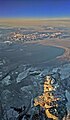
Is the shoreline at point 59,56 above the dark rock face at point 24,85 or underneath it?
above

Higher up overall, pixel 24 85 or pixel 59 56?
pixel 59 56

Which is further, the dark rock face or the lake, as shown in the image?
the lake

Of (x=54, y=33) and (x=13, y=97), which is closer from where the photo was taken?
(x=13, y=97)

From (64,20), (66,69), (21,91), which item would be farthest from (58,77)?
(64,20)

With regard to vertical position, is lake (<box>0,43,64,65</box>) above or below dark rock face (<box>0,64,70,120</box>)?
above

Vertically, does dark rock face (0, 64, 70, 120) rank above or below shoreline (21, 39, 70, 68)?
below

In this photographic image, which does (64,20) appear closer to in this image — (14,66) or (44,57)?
(44,57)

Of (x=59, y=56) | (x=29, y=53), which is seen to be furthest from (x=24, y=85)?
(x=59, y=56)

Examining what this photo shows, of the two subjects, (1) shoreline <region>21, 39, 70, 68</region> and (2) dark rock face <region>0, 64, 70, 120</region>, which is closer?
(2) dark rock face <region>0, 64, 70, 120</region>

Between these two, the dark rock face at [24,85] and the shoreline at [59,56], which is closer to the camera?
the dark rock face at [24,85]

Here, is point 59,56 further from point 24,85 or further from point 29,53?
point 24,85

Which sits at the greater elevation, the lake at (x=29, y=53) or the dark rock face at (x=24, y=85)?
the lake at (x=29, y=53)
